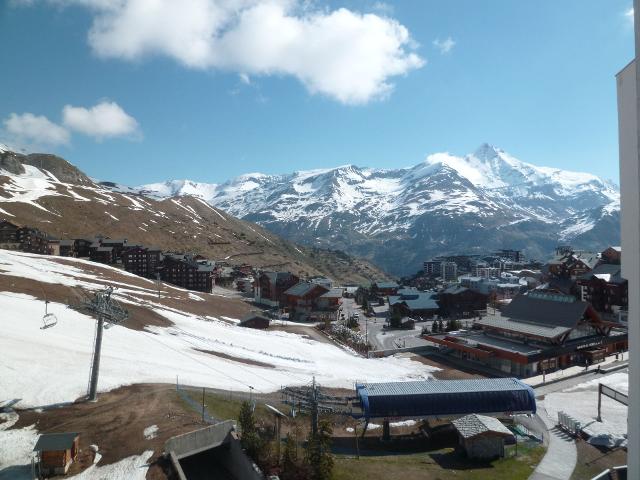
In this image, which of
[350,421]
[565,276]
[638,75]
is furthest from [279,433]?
[565,276]

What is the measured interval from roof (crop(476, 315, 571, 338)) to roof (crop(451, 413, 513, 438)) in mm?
32440

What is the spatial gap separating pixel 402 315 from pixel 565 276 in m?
54.3

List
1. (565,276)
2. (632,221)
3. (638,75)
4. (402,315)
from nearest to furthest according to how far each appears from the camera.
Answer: (638,75) → (632,221) → (402,315) → (565,276)

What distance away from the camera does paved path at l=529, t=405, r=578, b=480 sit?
28406mm

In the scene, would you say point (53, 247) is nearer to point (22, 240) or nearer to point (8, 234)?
point (22, 240)

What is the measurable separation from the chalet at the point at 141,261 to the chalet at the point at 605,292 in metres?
113

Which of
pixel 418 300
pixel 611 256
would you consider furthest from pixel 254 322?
pixel 611 256

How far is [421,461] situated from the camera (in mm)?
29484

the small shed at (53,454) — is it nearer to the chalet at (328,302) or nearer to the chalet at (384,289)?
the chalet at (328,302)

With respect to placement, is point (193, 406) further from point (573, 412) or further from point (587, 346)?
point (587, 346)

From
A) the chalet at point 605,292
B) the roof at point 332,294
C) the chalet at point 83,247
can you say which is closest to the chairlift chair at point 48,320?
the roof at point 332,294

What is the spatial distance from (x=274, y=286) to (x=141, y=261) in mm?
42385

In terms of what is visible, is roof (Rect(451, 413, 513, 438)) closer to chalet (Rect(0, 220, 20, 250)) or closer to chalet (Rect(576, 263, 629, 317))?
chalet (Rect(576, 263, 629, 317))

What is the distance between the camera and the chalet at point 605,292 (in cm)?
9906
